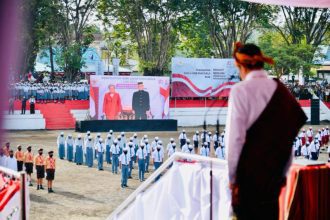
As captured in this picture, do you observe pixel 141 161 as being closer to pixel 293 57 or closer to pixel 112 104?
pixel 112 104

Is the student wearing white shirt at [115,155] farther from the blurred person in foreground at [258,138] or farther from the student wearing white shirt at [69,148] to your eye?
the blurred person in foreground at [258,138]

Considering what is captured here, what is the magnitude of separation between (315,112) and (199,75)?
665cm

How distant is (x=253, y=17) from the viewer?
106 feet

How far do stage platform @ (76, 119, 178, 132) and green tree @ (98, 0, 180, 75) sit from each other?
799 cm

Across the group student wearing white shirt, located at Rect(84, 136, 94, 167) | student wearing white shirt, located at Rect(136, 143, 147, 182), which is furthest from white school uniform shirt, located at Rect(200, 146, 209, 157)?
student wearing white shirt, located at Rect(84, 136, 94, 167)

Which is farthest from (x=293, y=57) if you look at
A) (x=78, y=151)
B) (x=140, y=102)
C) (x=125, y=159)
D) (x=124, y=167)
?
(x=124, y=167)

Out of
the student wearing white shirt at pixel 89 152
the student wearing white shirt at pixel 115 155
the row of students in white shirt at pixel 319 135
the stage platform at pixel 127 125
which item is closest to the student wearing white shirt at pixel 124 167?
the student wearing white shirt at pixel 115 155

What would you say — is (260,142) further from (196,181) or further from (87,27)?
(87,27)

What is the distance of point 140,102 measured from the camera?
81.6 ft

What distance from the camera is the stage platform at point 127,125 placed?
23.9 m

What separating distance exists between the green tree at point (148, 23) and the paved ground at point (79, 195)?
15.7 m

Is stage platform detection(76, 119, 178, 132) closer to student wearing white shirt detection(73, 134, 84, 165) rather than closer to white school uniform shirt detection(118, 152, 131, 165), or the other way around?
student wearing white shirt detection(73, 134, 84, 165)

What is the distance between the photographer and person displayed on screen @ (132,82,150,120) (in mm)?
24812

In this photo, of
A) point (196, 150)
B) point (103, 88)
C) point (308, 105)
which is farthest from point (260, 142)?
point (308, 105)
